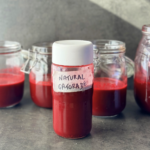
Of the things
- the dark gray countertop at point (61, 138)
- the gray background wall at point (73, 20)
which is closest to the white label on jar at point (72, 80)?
the dark gray countertop at point (61, 138)

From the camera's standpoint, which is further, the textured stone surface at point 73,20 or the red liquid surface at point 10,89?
the textured stone surface at point 73,20

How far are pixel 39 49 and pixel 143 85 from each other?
0.44 meters

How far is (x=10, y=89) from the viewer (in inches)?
39.0

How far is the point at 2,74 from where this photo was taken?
3.42ft

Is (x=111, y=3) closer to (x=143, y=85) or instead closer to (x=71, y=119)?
(x=143, y=85)

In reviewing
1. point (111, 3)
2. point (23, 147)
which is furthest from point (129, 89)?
point (23, 147)

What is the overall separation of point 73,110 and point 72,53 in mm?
178

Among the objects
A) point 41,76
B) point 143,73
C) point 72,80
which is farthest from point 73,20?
point 72,80

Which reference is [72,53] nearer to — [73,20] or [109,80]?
[109,80]

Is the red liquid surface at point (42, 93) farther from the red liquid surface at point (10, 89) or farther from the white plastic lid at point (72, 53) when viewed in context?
the white plastic lid at point (72, 53)

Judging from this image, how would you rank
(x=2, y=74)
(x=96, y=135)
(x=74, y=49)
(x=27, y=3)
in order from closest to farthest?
(x=74, y=49) < (x=96, y=135) < (x=2, y=74) < (x=27, y=3)

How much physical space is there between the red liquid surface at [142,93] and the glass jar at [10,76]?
48 centimetres

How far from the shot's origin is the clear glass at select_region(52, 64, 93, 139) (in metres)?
0.72

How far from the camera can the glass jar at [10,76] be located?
3.24 ft
